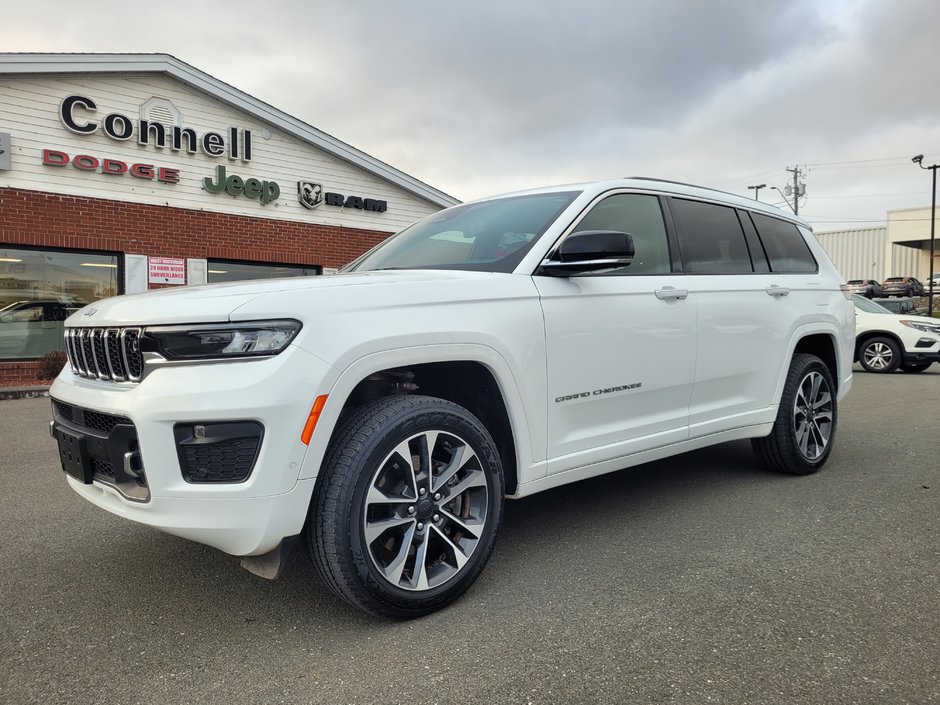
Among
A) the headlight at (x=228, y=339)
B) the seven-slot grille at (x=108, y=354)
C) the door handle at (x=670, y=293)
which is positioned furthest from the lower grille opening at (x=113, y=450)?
the door handle at (x=670, y=293)

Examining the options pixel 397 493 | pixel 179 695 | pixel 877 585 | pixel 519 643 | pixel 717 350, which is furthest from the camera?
pixel 717 350

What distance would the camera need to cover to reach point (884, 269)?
6562 centimetres

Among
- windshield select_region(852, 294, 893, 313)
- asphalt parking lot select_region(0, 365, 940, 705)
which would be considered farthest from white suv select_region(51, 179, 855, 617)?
windshield select_region(852, 294, 893, 313)

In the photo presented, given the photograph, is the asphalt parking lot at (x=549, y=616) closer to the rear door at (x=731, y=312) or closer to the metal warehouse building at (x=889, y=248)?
the rear door at (x=731, y=312)

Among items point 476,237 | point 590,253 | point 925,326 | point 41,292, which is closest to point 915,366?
point 925,326

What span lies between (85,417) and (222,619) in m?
0.91

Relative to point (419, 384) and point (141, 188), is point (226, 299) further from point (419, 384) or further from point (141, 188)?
point (141, 188)

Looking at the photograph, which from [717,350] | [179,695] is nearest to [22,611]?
[179,695]

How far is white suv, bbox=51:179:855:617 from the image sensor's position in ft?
7.43

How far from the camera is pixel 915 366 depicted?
12.6m

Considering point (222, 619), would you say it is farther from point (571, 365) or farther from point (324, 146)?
point (324, 146)

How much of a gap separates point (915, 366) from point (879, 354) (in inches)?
24.2

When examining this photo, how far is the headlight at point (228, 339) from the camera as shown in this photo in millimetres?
2268

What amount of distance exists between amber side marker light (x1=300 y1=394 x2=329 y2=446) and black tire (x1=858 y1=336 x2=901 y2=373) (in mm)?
13011
